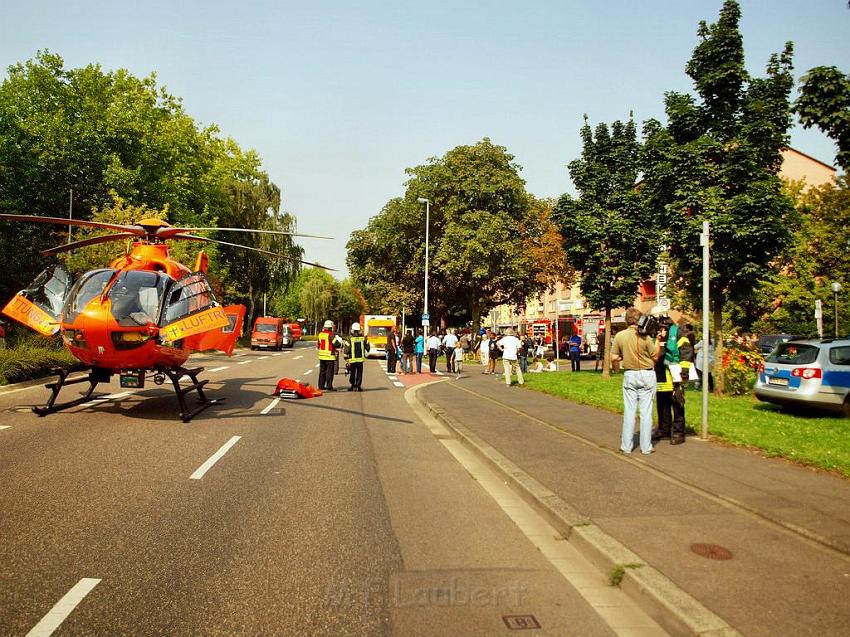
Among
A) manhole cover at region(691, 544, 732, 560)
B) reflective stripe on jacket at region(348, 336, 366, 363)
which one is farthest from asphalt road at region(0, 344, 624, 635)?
reflective stripe on jacket at region(348, 336, 366, 363)

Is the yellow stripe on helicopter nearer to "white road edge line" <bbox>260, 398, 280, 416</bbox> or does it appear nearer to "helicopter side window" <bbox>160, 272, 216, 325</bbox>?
"helicopter side window" <bbox>160, 272, 216, 325</bbox>

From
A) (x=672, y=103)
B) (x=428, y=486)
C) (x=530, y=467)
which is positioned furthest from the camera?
(x=672, y=103)

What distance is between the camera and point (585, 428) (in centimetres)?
1074

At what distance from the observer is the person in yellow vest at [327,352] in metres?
17.6

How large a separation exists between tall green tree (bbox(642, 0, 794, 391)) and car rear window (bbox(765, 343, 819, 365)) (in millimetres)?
3250

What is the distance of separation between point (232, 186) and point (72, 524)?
46.7m

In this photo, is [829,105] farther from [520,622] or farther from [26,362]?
[26,362]

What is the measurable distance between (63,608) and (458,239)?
37.4 meters

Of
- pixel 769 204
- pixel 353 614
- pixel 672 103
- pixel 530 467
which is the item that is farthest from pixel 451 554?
pixel 672 103

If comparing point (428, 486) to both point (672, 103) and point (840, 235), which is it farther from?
point (840, 235)

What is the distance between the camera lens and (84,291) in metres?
10.9

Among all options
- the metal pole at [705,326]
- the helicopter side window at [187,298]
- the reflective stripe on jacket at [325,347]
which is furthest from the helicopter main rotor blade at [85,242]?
the metal pole at [705,326]

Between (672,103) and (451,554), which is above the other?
(672,103)

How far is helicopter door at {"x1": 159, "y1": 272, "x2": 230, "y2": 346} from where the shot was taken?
1088 centimetres
